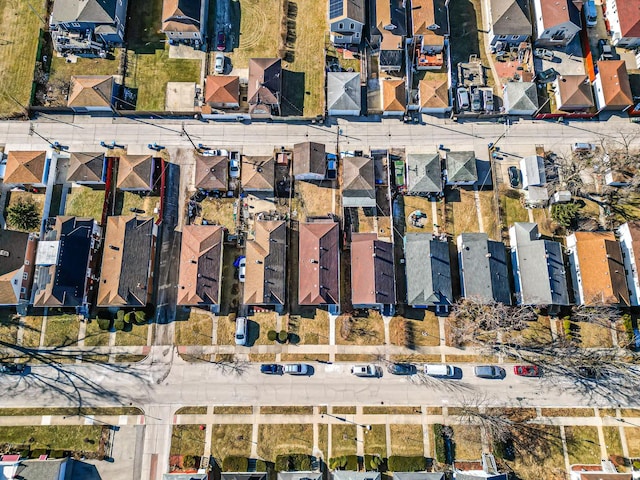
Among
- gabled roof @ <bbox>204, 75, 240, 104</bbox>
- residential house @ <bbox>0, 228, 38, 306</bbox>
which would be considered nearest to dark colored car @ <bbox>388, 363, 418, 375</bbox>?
gabled roof @ <bbox>204, 75, 240, 104</bbox>

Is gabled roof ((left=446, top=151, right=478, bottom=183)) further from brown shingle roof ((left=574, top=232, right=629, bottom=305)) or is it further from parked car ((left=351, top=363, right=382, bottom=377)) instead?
parked car ((left=351, top=363, right=382, bottom=377))

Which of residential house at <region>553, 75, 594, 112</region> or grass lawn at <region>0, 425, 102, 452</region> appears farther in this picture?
residential house at <region>553, 75, 594, 112</region>

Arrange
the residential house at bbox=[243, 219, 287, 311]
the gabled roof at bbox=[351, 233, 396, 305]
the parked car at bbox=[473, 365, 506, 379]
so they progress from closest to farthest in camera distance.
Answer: the parked car at bbox=[473, 365, 506, 379]
the gabled roof at bbox=[351, 233, 396, 305]
the residential house at bbox=[243, 219, 287, 311]

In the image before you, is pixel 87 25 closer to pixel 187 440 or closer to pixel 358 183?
pixel 358 183

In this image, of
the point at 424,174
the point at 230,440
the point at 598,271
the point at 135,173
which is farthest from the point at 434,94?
the point at 230,440

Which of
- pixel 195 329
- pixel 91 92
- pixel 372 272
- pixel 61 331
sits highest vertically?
pixel 91 92

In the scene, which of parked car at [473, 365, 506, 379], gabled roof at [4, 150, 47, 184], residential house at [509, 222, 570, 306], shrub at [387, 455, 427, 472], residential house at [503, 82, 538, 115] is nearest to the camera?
shrub at [387, 455, 427, 472]
